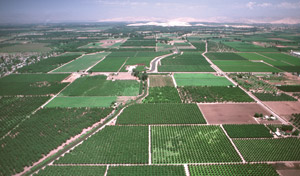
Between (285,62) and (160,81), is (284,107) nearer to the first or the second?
(160,81)

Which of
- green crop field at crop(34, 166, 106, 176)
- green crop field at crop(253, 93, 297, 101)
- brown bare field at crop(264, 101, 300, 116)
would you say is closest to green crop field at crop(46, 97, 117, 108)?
green crop field at crop(34, 166, 106, 176)

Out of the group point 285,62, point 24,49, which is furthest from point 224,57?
point 24,49

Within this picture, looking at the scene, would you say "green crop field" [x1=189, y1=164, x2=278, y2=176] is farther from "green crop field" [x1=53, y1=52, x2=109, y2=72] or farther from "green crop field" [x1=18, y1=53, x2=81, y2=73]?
"green crop field" [x1=18, y1=53, x2=81, y2=73]

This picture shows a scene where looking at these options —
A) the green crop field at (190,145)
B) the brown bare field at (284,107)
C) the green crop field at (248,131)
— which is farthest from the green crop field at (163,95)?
the brown bare field at (284,107)

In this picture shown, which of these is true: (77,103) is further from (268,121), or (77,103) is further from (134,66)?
(268,121)

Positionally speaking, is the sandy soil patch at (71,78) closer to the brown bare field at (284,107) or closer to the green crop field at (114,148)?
the green crop field at (114,148)

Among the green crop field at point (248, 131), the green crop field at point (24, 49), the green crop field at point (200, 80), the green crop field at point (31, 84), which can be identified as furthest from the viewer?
the green crop field at point (24, 49)

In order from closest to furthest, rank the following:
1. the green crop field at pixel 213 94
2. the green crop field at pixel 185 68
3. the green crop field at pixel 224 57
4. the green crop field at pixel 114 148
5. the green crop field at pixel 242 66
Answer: the green crop field at pixel 114 148 → the green crop field at pixel 213 94 → the green crop field at pixel 185 68 → the green crop field at pixel 242 66 → the green crop field at pixel 224 57
